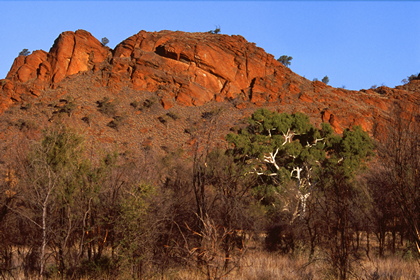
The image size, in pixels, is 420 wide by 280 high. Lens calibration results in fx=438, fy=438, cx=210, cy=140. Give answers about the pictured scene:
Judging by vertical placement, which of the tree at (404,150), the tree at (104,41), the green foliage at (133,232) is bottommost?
the green foliage at (133,232)

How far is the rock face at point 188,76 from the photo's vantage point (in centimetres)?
5156

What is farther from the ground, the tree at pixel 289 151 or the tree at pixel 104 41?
the tree at pixel 104 41

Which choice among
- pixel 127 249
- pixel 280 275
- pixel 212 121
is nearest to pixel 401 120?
pixel 212 121

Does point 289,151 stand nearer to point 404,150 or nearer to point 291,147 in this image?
point 291,147

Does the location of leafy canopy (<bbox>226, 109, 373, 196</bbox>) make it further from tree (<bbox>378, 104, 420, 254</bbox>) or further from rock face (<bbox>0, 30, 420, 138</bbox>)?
tree (<bbox>378, 104, 420, 254</bbox>)

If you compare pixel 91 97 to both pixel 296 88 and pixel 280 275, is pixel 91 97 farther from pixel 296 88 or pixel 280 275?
pixel 280 275

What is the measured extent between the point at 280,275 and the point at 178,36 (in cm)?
5706

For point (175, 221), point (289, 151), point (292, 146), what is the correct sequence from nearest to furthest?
point (175, 221) → point (289, 151) → point (292, 146)

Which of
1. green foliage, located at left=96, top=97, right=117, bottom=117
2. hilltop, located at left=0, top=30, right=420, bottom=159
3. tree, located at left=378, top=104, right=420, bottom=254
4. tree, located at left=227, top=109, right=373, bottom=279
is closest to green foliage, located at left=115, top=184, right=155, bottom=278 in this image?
tree, located at left=378, top=104, right=420, bottom=254

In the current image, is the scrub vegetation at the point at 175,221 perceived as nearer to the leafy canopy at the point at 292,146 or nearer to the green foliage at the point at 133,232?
the green foliage at the point at 133,232

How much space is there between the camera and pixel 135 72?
54.8m

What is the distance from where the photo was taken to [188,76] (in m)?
56.1

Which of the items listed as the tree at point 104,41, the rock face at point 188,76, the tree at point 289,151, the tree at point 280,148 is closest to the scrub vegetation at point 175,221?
the tree at point 289,151

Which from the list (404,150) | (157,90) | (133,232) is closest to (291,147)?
(133,232)
